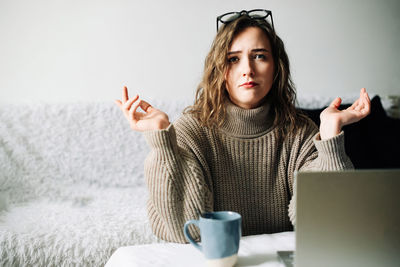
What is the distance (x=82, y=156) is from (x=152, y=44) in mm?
642

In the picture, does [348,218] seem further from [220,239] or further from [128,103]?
[128,103]

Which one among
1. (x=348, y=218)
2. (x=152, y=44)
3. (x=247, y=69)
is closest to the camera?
(x=348, y=218)

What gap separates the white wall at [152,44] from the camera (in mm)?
1629

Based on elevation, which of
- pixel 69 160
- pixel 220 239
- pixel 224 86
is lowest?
pixel 69 160

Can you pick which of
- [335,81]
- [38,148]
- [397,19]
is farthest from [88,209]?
[397,19]

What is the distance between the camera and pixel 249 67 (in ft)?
2.79

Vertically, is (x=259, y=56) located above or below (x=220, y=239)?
above

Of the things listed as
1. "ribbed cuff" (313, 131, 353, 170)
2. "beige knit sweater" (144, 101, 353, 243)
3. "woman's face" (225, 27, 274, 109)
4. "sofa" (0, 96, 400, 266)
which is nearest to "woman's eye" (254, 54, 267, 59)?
"woman's face" (225, 27, 274, 109)

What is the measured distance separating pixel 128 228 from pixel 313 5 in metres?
1.41

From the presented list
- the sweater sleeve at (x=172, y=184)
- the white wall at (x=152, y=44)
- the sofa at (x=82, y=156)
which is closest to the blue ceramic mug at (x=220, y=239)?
the sweater sleeve at (x=172, y=184)

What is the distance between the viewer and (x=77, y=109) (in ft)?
5.06

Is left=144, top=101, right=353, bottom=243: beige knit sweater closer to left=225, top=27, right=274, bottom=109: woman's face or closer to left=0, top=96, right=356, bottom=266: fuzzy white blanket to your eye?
left=225, top=27, right=274, bottom=109: woman's face

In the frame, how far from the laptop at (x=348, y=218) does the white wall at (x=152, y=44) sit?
1.34 metres

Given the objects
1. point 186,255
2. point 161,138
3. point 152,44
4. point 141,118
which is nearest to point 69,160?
point 152,44
